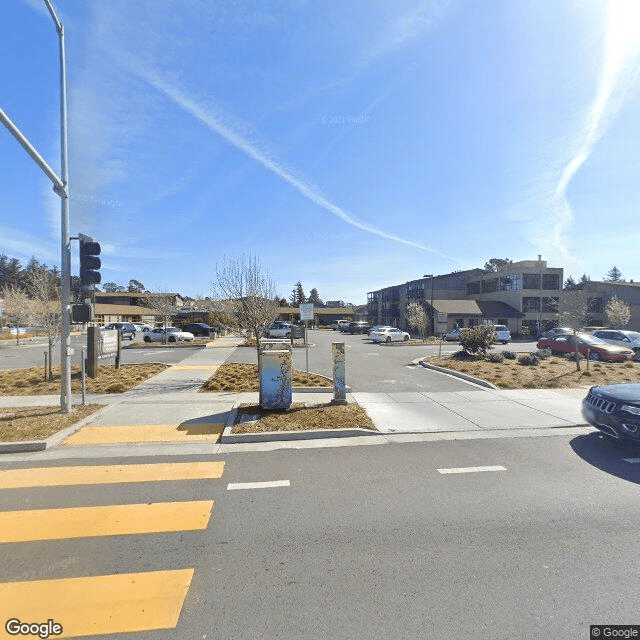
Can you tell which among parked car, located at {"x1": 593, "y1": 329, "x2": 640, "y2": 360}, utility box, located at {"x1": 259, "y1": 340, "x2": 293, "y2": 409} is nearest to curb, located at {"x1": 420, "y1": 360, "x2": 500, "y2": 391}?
utility box, located at {"x1": 259, "y1": 340, "x2": 293, "y2": 409}

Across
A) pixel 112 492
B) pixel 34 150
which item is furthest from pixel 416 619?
pixel 34 150

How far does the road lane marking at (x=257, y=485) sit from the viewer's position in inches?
185

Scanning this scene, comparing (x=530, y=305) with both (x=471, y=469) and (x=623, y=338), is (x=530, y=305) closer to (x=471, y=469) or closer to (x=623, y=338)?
(x=623, y=338)

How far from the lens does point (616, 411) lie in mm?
5781

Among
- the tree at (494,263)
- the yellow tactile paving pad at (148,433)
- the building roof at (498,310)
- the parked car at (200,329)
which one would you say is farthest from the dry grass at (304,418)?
Result: the tree at (494,263)

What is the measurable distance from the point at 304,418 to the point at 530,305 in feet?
154

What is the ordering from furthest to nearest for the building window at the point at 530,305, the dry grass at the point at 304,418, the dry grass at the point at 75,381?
the building window at the point at 530,305 → the dry grass at the point at 75,381 → the dry grass at the point at 304,418

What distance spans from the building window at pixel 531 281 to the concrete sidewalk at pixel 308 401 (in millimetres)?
40507

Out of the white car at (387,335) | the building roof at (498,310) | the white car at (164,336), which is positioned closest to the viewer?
the white car at (164,336)

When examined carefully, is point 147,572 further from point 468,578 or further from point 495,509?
point 495,509

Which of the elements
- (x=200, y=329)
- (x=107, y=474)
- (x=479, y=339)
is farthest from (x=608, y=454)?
(x=200, y=329)

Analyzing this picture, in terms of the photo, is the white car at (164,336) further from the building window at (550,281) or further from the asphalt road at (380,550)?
the building window at (550,281)

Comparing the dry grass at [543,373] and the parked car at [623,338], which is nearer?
the dry grass at [543,373]

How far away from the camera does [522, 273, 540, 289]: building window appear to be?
152 ft
